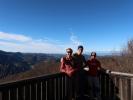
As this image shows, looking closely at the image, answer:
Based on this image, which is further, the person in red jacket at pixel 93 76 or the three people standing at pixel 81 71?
the person in red jacket at pixel 93 76

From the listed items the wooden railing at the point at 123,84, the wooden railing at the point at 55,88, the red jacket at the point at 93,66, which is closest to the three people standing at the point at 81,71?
the red jacket at the point at 93,66

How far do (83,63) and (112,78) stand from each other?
102cm

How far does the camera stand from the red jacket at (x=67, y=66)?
7316 mm

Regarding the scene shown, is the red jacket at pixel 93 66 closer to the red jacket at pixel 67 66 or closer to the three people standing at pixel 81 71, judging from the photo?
the three people standing at pixel 81 71

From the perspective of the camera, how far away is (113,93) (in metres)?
Answer: 8.02

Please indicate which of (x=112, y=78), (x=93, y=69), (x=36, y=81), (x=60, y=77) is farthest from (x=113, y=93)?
(x=36, y=81)

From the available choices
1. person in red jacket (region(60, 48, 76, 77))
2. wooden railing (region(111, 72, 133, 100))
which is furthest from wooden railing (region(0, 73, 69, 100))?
wooden railing (region(111, 72, 133, 100))

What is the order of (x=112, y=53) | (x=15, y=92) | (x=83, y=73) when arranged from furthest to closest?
(x=112, y=53), (x=83, y=73), (x=15, y=92)

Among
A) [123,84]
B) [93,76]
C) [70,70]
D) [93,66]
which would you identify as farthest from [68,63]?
[123,84]

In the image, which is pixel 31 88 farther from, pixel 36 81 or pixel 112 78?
pixel 112 78

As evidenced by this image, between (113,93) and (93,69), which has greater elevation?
(93,69)

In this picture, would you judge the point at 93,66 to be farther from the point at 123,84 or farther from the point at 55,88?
the point at 55,88

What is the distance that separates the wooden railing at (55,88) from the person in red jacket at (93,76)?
1.12 feet

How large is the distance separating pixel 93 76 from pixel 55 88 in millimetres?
1227
